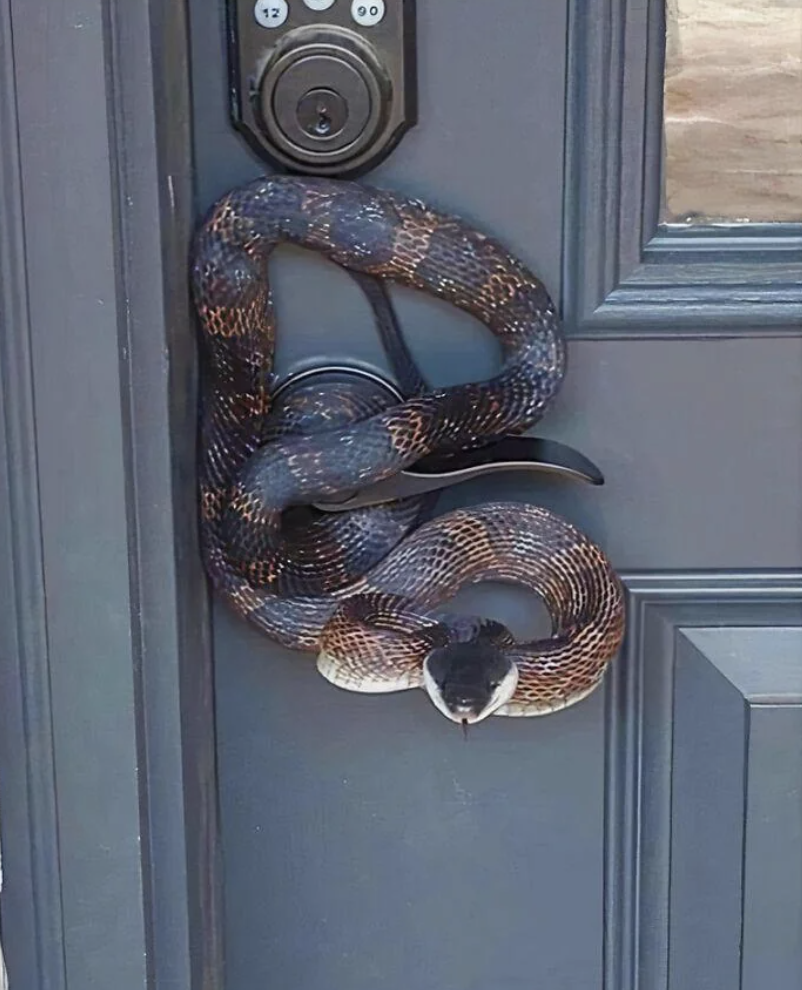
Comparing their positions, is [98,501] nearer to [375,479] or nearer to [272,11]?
[375,479]

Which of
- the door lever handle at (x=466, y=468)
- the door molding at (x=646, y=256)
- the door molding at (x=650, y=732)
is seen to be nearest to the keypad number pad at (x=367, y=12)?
the door molding at (x=646, y=256)

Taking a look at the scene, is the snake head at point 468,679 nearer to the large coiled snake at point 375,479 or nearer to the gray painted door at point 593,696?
the large coiled snake at point 375,479

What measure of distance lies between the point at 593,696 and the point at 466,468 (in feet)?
0.61

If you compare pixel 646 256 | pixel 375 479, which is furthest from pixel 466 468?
pixel 646 256

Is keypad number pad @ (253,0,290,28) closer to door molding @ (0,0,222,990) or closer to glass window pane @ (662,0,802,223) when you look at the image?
door molding @ (0,0,222,990)

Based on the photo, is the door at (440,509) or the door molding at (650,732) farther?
the door molding at (650,732)

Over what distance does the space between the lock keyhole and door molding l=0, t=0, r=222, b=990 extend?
0.22ft

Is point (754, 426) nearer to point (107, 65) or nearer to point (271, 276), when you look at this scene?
point (271, 276)

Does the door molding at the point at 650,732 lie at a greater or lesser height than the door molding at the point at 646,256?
lesser

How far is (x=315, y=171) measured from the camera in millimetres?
677

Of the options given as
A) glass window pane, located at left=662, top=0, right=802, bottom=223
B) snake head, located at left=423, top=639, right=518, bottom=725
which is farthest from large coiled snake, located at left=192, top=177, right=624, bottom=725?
glass window pane, located at left=662, top=0, right=802, bottom=223

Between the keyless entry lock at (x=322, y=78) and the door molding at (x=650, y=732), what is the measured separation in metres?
0.30

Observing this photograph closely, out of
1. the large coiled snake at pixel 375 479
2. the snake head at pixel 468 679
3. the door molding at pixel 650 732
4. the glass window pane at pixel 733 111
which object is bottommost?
the door molding at pixel 650 732

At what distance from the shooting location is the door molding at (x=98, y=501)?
0.59 meters
